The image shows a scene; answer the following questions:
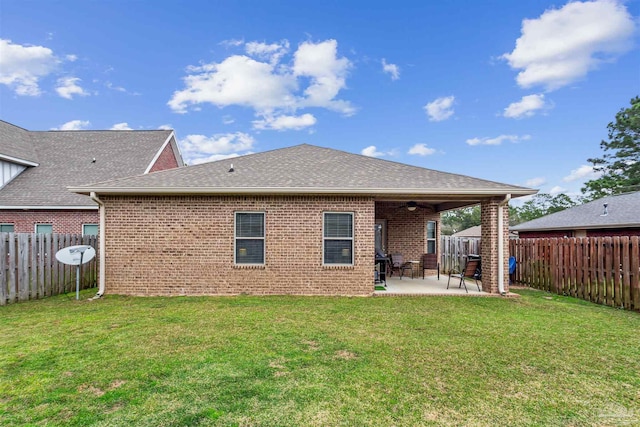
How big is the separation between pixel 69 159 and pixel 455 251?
62.6ft

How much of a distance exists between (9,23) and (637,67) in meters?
29.2

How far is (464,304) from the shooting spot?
7.89 metres

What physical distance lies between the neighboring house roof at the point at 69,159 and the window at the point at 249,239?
29.7ft

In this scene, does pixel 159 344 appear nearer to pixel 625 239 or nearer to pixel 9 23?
pixel 625 239

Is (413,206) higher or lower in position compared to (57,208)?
lower

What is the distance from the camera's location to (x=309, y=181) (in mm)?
9062

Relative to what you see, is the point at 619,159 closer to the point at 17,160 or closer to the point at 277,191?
the point at 277,191

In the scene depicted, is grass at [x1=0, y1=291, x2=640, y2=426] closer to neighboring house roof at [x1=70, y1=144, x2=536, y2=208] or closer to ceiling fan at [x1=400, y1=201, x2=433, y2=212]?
neighboring house roof at [x1=70, y1=144, x2=536, y2=208]

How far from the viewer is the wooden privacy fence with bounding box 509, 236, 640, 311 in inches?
304

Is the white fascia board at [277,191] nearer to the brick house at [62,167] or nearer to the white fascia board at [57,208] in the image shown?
the white fascia board at [57,208]

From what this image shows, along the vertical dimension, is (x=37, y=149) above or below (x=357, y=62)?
below

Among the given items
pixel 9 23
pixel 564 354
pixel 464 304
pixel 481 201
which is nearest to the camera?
pixel 564 354

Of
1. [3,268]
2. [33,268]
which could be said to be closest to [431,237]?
[33,268]

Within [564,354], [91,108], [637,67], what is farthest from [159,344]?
[637,67]
